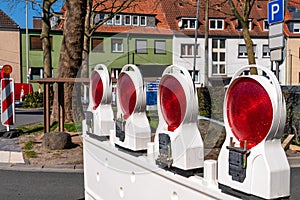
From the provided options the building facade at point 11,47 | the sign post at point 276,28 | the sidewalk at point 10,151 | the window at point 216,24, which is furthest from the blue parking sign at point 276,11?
the window at point 216,24

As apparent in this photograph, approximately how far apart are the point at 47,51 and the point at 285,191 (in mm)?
18644

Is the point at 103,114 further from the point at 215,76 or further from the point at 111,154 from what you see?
the point at 215,76

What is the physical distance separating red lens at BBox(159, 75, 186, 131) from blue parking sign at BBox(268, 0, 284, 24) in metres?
5.64

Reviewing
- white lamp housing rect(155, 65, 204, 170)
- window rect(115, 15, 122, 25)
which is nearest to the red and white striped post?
white lamp housing rect(155, 65, 204, 170)

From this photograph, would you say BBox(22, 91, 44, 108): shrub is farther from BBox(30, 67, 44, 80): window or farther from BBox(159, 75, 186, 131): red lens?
BBox(159, 75, 186, 131): red lens

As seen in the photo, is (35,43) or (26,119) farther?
(35,43)

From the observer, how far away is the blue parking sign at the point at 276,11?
7148 millimetres

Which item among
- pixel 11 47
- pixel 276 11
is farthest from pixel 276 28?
pixel 11 47

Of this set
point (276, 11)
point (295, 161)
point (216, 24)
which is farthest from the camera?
point (216, 24)

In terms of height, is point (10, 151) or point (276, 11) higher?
point (276, 11)

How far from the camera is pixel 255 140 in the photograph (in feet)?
5.22

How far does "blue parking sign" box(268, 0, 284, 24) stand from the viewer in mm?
7148

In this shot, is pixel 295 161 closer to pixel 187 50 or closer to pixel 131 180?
pixel 131 180

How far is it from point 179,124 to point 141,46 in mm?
660
